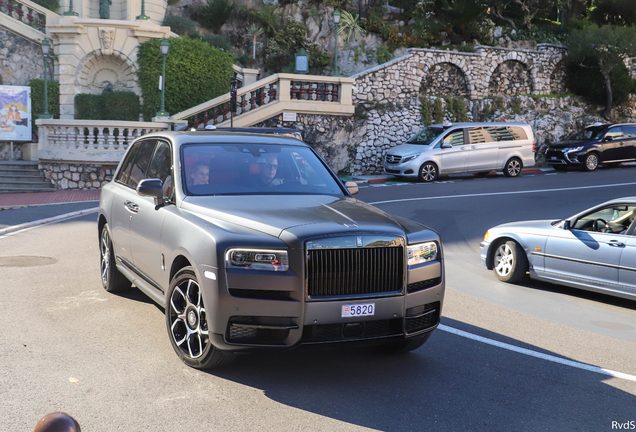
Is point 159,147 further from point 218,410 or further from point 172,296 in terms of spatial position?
point 218,410

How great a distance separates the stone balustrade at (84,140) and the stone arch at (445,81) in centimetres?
1360

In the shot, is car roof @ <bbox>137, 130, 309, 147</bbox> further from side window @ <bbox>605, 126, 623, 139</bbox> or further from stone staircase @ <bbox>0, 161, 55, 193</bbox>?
side window @ <bbox>605, 126, 623, 139</bbox>

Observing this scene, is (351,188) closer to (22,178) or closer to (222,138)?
(222,138)

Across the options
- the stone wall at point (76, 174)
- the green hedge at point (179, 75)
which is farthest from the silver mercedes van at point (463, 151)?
the stone wall at point (76, 174)

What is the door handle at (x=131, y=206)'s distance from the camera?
6.42m

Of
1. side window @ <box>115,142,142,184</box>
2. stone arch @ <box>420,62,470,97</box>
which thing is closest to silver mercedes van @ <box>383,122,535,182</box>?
stone arch @ <box>420,62,470,97</box>

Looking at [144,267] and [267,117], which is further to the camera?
[267,117]

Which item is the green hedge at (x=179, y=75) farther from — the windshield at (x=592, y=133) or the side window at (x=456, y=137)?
the windshield at (x=592, y=133)

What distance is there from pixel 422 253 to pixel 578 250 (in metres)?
4.23

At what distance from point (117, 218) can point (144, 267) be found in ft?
3.88

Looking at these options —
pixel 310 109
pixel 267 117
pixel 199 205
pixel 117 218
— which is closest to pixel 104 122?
pixel 267 117

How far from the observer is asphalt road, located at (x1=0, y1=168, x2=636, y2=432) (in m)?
4.23

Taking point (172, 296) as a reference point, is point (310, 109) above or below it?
above

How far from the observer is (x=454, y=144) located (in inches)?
914
